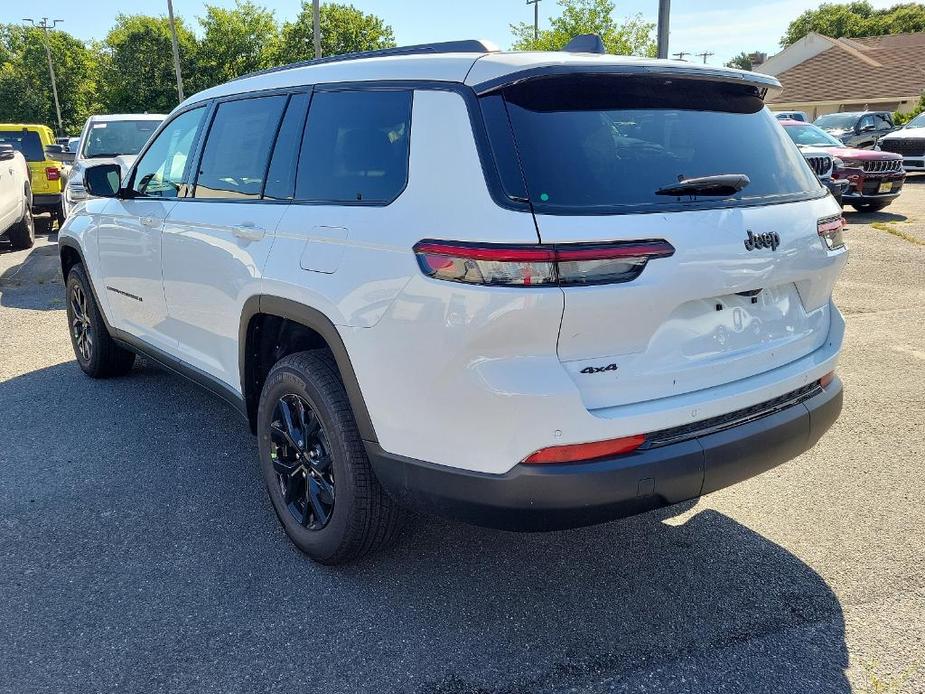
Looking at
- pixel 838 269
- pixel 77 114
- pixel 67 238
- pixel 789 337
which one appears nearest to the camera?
pixel 789 337

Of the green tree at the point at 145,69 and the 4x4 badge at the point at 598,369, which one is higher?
the green tree at the point at 145,69

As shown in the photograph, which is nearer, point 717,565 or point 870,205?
point 717,565

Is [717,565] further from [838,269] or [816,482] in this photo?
[838,269]

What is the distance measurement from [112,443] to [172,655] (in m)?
2.10

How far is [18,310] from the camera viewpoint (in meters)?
7.82

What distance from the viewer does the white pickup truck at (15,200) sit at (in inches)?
409

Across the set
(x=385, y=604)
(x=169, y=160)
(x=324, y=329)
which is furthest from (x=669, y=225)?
(x=169, y=160)

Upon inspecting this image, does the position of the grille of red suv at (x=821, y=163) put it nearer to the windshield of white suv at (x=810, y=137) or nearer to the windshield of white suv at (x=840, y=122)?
the windshield of white suv at (x=810, y=137)

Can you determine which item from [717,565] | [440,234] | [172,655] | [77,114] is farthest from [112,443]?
[77,114]

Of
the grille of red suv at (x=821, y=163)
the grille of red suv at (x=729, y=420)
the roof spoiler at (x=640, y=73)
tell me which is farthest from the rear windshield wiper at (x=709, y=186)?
the grille of red suv at (x=821, y=163)

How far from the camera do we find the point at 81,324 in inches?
217

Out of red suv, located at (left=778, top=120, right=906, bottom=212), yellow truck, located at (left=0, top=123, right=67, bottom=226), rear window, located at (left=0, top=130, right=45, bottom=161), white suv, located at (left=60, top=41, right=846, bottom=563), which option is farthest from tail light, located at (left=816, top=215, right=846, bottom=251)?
rear window, located at (left=0, top=130, right=45, bottom=161)

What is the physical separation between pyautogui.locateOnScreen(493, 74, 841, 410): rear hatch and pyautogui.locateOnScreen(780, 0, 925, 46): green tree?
87.7 metres

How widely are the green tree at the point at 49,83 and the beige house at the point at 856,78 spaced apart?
5125 cm
